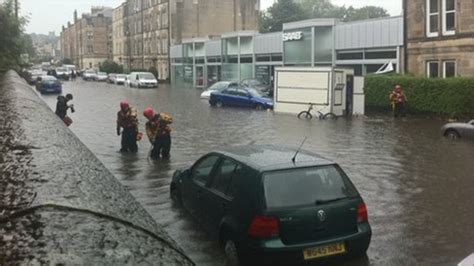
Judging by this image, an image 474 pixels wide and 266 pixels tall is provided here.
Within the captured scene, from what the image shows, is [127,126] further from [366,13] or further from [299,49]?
[366,13]

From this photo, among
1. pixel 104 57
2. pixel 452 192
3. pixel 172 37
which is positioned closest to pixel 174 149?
pixel 452 192

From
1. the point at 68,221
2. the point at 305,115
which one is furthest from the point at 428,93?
the point at 68,221

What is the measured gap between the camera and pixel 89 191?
2631mm

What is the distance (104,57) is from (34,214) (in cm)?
13025

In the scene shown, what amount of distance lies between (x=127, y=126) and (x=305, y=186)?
10.5 m

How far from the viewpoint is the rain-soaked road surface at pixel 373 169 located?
833 cm

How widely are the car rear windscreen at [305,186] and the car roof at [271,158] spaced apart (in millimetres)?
104

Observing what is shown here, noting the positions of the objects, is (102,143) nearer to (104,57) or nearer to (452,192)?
(452,192)

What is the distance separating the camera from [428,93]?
2809 cm

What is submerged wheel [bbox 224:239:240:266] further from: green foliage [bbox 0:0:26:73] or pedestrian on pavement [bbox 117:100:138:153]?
green foliage [bbox 0:0:26:73]

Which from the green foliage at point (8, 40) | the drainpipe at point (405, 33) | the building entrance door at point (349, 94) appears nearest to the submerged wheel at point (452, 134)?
the building entrance door at point (349, 94)

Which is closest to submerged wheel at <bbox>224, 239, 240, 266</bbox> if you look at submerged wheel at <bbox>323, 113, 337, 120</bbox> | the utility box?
submerged wheel at <bbox>323, 113, 337, 120</bbox>

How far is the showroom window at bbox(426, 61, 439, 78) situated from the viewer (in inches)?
1238

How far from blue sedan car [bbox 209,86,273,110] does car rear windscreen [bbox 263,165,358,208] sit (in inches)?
1055
